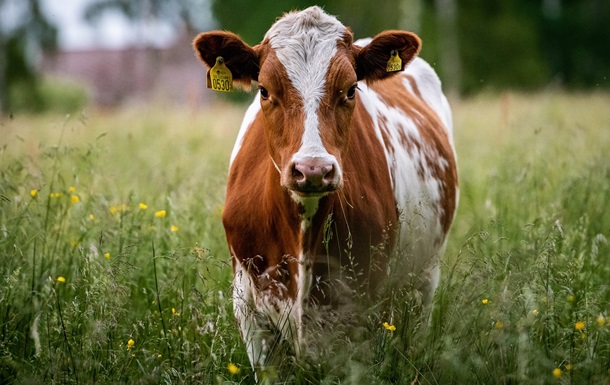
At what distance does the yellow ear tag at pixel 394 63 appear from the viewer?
3787mm

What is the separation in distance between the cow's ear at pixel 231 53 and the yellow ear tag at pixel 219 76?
0.07 ft

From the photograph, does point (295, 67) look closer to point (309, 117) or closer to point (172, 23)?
point (309, 117)

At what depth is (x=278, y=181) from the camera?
3.48m

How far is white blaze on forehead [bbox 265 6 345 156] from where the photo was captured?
314cm

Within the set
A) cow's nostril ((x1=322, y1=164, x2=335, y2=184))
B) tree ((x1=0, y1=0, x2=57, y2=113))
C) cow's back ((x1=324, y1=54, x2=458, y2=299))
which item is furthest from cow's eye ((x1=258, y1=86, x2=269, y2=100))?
tree ((x1=0, y1=0, x2=57, y2=113))

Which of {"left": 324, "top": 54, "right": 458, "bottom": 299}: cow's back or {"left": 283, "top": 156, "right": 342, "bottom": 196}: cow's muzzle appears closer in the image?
{"left": 283, "top": 156, "right": 342, "bottom": 196}: cow's muzzle

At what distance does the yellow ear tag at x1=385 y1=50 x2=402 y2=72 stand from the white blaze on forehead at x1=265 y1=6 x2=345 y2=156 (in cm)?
35

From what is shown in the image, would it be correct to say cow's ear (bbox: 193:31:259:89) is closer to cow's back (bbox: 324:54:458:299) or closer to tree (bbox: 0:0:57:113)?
cow's back (bbox: 324:54:458:299)

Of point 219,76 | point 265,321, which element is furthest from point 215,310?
point 219,76

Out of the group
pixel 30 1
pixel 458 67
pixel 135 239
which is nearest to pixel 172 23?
pixel 30 1

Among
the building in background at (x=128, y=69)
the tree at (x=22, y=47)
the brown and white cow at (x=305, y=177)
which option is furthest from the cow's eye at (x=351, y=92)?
the building in background at (x=128, y=69)

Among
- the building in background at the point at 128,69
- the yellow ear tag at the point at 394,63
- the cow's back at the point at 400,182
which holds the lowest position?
the building in background at the point at 128,69

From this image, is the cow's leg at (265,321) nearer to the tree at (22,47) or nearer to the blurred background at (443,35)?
the blurred background at (443,35)

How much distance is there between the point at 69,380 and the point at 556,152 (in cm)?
562
